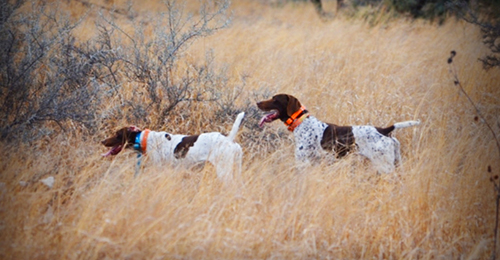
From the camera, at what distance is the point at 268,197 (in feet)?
13.9

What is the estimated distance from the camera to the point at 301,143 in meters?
5.43

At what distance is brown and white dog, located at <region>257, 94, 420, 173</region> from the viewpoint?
5172mm

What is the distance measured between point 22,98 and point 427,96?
16.8ft

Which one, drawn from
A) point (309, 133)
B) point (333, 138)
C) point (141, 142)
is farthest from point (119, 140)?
point (333, 138)

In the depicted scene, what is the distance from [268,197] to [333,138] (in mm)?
1390

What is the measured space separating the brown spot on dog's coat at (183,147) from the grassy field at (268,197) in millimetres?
256

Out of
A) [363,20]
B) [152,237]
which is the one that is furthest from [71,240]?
[363,20]

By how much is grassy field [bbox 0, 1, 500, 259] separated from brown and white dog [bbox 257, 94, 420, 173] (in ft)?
0.50

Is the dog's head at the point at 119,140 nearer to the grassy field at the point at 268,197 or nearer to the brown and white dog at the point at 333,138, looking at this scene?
the grassy field at the point at 268,197

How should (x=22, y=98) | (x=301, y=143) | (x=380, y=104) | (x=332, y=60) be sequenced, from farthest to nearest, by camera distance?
(x=332, y=60), (x=380, y=104), (x=301, y=143), (x=22, y=98)

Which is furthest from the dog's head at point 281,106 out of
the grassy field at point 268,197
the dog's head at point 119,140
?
the dog's head at point 119,140

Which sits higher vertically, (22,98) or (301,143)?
(22,98)

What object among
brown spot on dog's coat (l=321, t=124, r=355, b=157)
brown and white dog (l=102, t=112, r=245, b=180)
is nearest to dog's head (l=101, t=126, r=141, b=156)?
brown and white dog (l=102, t=112, r=245, b=180)

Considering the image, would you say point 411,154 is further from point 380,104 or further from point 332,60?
point 332,60
